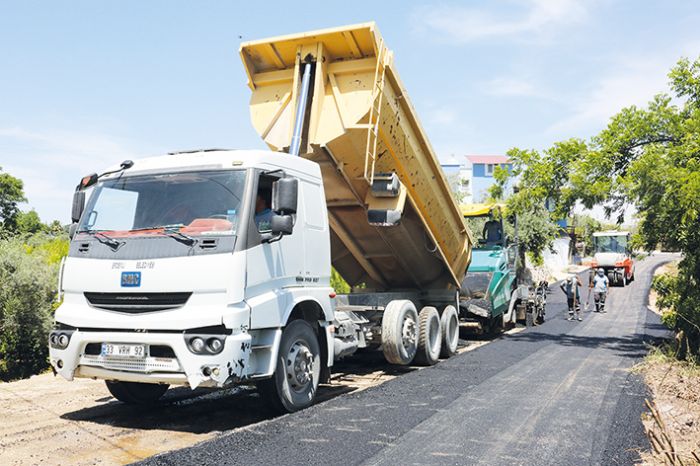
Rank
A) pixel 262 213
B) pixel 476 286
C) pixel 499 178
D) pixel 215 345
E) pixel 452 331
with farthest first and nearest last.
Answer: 1. pixel 499 178
2. pixel 476 286
3. pixel 452 331
4. pixel 262 213
5. pixel 215 345

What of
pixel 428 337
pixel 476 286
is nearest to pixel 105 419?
pixel 428 337

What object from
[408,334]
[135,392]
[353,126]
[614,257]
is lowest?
[135,392]

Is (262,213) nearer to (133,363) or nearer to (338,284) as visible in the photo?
(133,363)

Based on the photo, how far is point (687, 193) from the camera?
30.8ft

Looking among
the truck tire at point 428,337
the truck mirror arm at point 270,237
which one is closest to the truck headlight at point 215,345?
the truck mirror arm at point 270,237

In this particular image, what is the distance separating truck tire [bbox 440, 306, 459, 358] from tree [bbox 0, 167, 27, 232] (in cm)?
3082

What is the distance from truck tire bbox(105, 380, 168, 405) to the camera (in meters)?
6.01

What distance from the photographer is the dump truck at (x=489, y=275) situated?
11.9 metres

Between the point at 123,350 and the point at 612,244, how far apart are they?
32715 millimetres

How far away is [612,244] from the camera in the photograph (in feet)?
109

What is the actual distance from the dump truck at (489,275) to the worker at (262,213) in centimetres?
→ 634

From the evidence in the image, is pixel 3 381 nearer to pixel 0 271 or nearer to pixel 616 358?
pixel 0 271

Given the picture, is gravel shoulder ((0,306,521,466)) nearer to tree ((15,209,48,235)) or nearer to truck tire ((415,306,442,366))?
truck tire ((415,306,442,366))

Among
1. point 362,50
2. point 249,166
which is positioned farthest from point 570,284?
point 249,166
